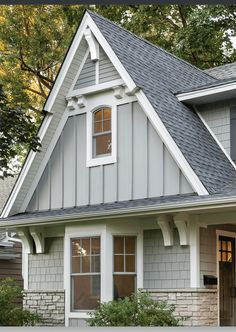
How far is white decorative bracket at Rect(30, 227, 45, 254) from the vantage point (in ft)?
48.1

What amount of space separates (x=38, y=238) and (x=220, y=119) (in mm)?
4771

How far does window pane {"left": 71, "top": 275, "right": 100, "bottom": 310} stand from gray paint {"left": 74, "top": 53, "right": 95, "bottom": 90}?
416cm

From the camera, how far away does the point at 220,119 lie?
1400cm

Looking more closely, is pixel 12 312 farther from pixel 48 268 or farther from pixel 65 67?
pixel 65 67

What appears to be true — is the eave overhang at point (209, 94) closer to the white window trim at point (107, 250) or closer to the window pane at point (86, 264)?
the white window trim at point (107, 250)

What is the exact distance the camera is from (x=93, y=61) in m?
14.4

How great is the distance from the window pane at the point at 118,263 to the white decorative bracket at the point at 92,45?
427 centimetres

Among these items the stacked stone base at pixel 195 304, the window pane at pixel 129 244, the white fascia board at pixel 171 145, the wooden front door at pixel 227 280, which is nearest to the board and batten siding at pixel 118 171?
the white fascia board at pixel 171 145

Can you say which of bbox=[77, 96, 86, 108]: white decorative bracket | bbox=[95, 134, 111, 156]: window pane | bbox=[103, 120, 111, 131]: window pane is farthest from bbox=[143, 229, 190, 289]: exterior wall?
bbox=[77, 96, 86, 108]: white decorative bracket

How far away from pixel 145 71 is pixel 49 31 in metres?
11.4

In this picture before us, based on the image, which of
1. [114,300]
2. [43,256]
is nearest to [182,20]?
[43,256]

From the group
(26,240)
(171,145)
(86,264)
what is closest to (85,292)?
(86,264)

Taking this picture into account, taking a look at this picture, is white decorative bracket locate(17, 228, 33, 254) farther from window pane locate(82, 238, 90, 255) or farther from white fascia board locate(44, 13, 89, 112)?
white fascia board locate(44, 13, 89, 112)

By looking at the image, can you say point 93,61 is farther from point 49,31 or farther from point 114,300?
point 49,31
